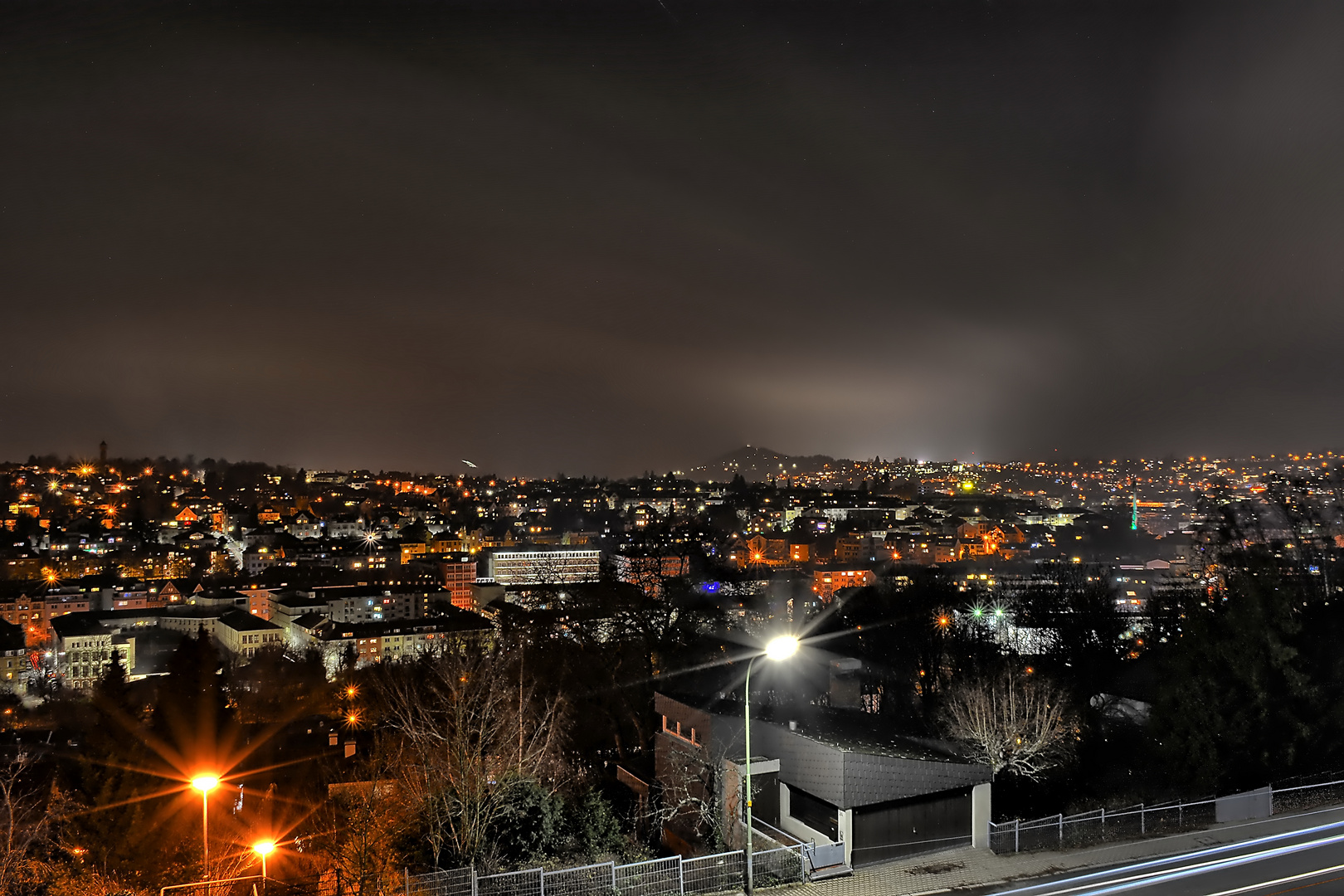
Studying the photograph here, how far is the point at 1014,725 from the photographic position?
14602 mm

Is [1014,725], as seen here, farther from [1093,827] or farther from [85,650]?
[85,650]

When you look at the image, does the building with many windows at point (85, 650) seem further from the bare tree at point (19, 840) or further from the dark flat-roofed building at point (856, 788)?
the dark flat-roofed building at point (856, 788)

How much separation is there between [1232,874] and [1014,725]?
21.9 ft

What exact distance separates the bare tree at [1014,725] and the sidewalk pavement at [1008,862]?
3343 millimetres

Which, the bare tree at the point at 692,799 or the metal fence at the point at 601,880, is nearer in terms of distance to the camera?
the metal fence at the point at 601,880

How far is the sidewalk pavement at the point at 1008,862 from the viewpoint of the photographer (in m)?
8.74

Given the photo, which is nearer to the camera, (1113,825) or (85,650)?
(1113,825)

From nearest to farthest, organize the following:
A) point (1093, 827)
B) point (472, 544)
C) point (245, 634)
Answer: point (1093, 827)
point (245, 634)
point (472, 544)

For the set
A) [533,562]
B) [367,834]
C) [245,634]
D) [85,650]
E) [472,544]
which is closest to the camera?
[367,834]

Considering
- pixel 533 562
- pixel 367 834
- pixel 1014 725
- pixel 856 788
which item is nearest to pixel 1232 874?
pixel 856 788

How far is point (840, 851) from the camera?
947cm

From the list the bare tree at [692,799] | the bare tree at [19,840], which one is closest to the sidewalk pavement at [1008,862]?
the bare tree at [692,799]

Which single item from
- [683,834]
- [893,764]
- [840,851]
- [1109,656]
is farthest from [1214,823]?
[1109,656]

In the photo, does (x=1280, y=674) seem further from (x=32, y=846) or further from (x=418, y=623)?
(x=418, y=623)
